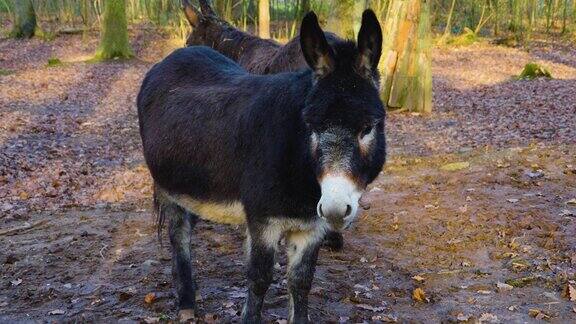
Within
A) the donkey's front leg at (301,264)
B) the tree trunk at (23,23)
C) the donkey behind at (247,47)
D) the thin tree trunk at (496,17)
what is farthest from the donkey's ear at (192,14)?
the thin tree trunk at (496,17)

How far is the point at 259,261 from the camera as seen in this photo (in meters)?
3.32

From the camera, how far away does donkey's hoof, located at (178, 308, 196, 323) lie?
13.2 ft

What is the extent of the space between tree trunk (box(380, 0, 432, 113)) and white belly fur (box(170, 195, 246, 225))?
311 inches

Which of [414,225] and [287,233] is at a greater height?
[287,233]

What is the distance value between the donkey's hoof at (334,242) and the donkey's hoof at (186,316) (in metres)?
1.50

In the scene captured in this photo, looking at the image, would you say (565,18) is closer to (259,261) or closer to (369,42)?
(369,42)

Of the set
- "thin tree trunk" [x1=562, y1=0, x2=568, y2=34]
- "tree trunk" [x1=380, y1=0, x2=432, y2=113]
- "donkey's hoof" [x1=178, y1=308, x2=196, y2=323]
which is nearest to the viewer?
"donkey's hoof" [x1=178, y1=308, x2=196, y2=323]

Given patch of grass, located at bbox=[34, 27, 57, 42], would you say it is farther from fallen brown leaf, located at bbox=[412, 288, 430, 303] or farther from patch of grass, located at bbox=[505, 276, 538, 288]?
patch of grass, located at bbox=[505, 276, 538, 288]

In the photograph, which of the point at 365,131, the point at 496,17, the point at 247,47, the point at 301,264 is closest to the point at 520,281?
the point at 301,264

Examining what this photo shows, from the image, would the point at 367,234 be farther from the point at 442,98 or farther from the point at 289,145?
the point at 442,98

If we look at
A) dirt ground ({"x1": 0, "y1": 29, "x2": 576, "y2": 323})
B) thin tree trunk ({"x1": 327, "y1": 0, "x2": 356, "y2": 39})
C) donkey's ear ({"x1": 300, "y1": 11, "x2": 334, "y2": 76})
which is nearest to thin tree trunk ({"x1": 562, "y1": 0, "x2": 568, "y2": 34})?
dirt ground ({"x1": 0, "y1": 29, "x2": 576, "y2": 323})

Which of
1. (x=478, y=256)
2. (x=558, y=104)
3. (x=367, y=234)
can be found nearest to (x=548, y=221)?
(x=478, y=256)

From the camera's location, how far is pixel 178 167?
12.6 ft

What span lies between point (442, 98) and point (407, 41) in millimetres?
3003
